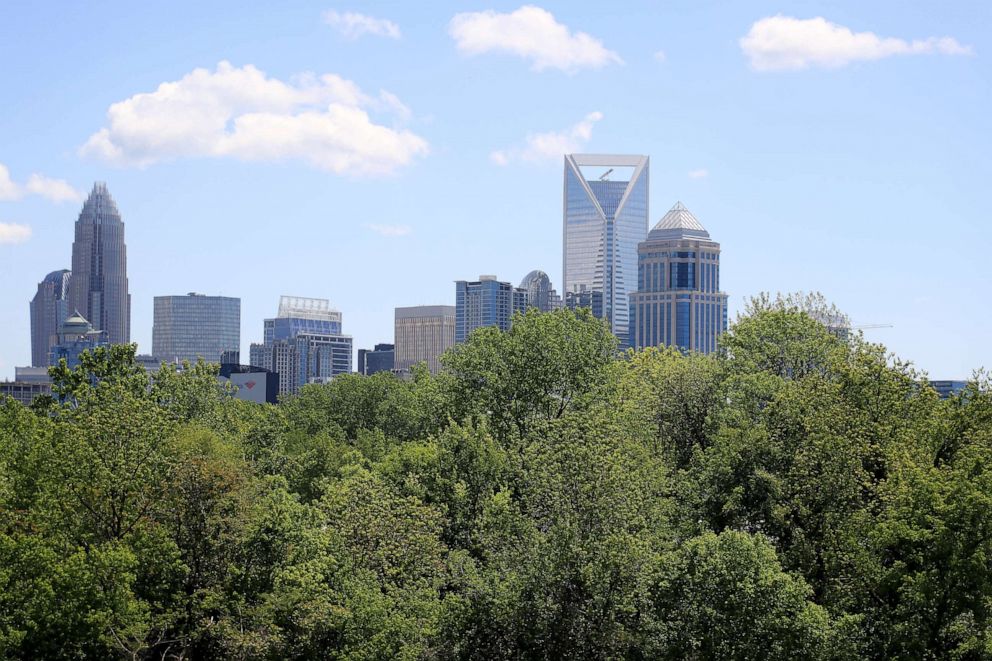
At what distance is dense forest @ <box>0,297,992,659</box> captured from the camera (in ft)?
145

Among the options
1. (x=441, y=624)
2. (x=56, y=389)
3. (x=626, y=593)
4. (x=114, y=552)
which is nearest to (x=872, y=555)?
(x=626, y=593)

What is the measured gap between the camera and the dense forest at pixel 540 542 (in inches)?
1743

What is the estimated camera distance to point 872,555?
45.3 m

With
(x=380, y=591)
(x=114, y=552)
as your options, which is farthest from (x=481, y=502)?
(x=114, y=552)

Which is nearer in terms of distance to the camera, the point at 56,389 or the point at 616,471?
the point at 616,471

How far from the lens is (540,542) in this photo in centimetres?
4675

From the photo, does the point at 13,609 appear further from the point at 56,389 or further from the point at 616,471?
the point at 56,389

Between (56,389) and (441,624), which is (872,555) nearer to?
(441,624)

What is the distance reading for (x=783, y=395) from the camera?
56.5 metres

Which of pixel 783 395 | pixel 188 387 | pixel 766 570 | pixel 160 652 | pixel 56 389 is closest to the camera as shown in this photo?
pixel 766 570

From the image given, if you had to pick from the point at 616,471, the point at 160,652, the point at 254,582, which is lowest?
the point at 160,652

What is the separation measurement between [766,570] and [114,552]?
24260 millimetres

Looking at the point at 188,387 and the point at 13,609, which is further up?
the point at 188,387

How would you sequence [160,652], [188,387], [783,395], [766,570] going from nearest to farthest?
1. [766,570]
2. [160,652]
3. [783,395]
4. [188,387]
